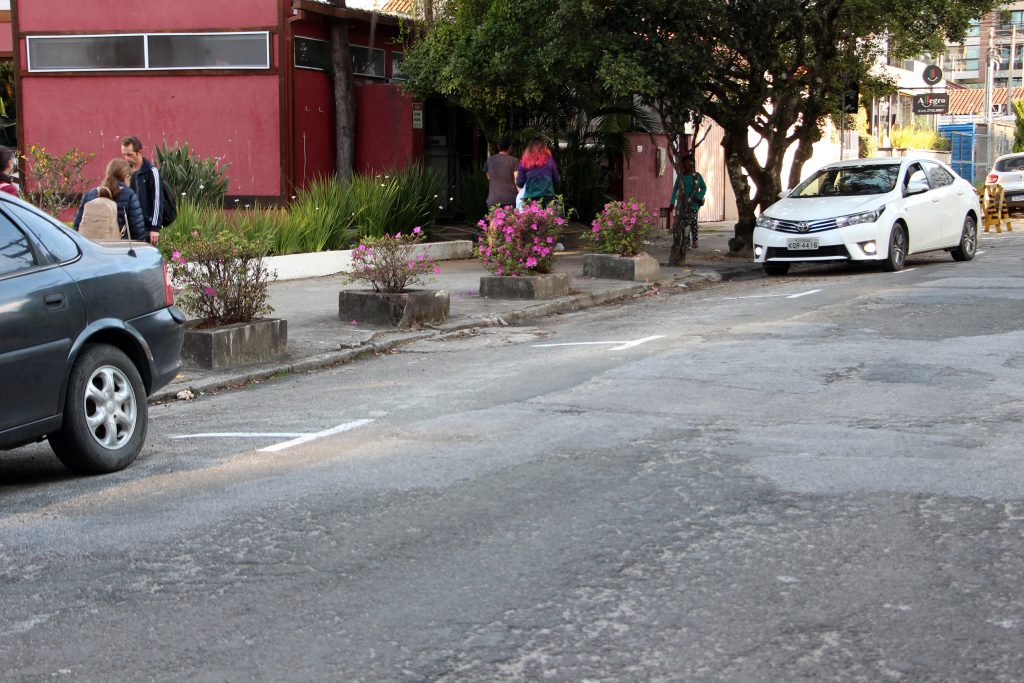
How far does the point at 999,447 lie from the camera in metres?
6.55

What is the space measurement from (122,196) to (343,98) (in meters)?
10.9

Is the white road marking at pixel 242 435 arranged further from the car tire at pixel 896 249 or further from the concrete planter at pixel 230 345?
the car tire at pixel 896 249

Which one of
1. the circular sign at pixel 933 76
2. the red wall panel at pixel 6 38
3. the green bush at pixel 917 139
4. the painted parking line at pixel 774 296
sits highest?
the circular sign at pixel 933 76

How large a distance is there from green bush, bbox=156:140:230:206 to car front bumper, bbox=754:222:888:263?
799cm

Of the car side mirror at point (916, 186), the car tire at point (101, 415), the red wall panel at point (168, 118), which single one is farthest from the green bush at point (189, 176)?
the car tire at point (101, 415)

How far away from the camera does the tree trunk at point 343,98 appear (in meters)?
21.7

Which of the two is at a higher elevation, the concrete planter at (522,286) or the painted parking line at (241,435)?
the concrete planter at (522,286)

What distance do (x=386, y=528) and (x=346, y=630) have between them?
1.15 metres

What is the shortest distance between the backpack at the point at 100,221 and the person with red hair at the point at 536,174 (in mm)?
6717

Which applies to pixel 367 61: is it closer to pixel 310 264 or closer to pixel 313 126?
pixel 313 126

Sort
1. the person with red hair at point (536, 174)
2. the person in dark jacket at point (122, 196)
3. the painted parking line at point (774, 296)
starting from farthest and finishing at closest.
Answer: the person with red hair at point (536, 174)
the painted parking line at point (774, 296)
the person in dark jacket at point (122, 196)

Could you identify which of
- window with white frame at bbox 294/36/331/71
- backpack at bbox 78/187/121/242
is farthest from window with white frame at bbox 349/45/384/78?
backpack at bbox 78/187/121/242

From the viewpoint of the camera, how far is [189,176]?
17766 millimetres

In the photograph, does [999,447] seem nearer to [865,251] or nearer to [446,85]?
[865,251]
